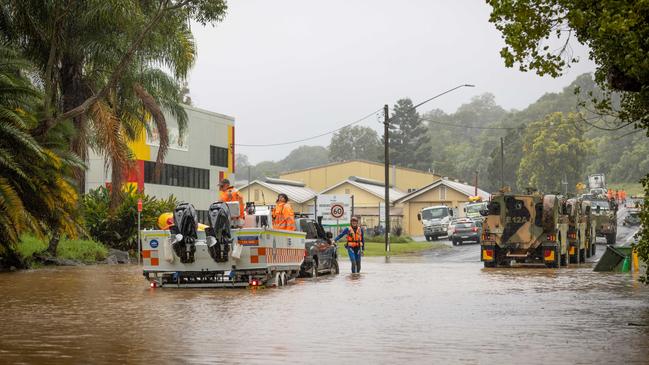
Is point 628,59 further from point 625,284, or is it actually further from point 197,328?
point 625,284

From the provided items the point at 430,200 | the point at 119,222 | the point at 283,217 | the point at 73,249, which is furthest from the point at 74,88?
the point at 430,200

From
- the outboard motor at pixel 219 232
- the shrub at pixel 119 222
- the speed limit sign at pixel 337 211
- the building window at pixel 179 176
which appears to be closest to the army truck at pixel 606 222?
the speed limit sign at pixel 337 211

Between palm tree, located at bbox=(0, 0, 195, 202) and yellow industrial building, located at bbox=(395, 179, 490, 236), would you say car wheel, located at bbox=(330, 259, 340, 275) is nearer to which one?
palm tree, located at bbox=(0, 0, 195, 202)

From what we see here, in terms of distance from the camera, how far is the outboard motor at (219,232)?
69.9 feet

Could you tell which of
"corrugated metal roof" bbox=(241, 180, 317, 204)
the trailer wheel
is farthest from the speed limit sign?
"corrugated metal roof" bbox=(241, 180, 317, 204)

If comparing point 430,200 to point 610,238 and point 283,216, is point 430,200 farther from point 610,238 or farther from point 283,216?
point 283,216

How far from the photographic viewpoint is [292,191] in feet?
321

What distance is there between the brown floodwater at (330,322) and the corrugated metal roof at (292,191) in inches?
2702

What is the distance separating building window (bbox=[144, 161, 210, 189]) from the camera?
6506 centimetres

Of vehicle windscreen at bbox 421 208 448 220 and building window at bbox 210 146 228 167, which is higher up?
building window at bbox 210 146 228 167

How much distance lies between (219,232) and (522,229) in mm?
13672

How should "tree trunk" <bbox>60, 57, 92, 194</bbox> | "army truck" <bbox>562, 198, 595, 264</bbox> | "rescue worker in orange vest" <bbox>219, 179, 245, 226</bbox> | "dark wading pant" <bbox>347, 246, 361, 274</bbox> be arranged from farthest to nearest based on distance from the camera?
"tree trunk" <bbox>60, 57, 92, 194</bbox>
"army truck" <bbox>562, 198, 595, 264</bbox>
"dark wading pant" <bbox>347, 246, 361, 274</bbox>
"rescue worker in orange vest" <bbox>219, 179, 245, 226</bbox>

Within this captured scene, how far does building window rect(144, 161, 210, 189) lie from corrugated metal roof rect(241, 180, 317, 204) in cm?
2032

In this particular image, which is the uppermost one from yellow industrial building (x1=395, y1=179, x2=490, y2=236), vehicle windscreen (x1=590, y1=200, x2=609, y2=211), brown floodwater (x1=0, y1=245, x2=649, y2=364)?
yellow industrial building (x1=395, y1=179, x2=490, y2=236)
